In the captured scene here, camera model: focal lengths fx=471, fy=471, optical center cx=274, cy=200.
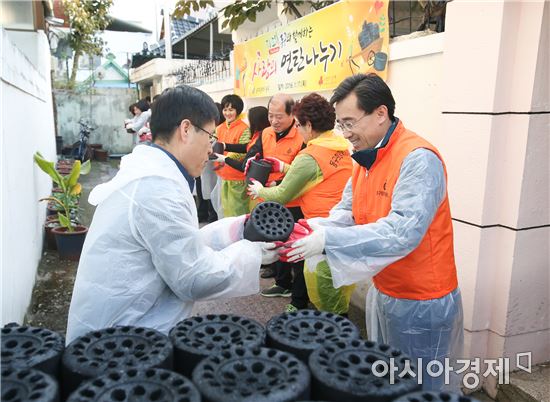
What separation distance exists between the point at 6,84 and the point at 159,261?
2852mm

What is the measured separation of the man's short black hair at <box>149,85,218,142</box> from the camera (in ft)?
5.65

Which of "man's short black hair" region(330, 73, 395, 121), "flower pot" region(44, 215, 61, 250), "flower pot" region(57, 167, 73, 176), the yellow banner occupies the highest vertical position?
the yellow banner

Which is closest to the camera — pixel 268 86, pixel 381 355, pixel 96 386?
pixel 96 386

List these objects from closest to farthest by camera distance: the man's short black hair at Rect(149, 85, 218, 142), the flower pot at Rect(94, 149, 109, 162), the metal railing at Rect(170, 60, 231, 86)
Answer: the man's short black hair at Rect(149, 85, 218, 142), the metal railing at Rect(170, 60, 231, 86), the flower pot at Rect(94, 149, 109, 162)

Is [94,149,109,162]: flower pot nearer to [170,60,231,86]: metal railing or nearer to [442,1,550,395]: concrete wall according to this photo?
[170,60,231,86]: metal railing

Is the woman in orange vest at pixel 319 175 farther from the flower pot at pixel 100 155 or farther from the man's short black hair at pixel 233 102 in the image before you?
the flower pot at pixel 100 155

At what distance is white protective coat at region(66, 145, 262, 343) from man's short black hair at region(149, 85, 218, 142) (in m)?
0.11

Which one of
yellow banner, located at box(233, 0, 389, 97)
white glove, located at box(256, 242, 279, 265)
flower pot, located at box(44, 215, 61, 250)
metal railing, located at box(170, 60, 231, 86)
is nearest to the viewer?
white glove, located at box(256, 242, 279, 265)

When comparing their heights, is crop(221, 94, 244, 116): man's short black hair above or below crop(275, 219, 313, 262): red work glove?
above

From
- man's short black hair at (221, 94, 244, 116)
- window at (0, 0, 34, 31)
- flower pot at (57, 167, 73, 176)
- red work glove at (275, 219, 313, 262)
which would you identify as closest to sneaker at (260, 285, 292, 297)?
man's short black hair at (221, 94, 244, 116)

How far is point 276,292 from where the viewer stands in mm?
4516

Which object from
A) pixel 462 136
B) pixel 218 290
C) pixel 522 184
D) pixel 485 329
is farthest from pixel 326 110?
pixel 218 290

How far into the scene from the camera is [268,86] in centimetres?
592

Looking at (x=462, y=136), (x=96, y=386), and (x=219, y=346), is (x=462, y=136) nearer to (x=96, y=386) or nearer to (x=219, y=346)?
(x=219, y=346)
